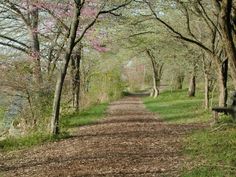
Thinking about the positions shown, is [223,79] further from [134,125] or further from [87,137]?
[87,137]

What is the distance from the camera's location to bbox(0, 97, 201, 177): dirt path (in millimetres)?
10250

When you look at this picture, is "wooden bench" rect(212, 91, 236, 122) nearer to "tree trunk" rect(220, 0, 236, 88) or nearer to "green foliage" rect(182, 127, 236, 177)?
"green foliage" rect(182, 127, 236, 177)

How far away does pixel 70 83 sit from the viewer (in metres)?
24.2

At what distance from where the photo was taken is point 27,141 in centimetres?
1540

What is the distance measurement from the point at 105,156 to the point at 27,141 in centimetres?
430

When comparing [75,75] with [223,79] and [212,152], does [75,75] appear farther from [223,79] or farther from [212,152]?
[212,152]

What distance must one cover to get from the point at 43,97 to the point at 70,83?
5.94 meters

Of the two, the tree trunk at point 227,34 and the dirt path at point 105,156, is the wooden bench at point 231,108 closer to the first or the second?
the dirt path at point 105,156

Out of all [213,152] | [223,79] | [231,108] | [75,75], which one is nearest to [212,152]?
[213,152]

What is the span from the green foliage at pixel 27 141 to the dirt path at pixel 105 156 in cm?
58

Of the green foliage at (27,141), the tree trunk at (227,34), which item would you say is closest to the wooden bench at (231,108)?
the tree trunk at (227,34)

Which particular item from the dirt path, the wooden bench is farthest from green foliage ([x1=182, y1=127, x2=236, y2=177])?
the wooden bench

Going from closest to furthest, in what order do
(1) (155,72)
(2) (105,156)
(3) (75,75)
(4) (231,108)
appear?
1. (2) (105,156)
2. (4) (231,108)
3. (3) (75,75)
4. (1) (155,72)

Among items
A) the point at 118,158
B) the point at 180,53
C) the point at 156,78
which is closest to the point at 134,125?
the point at 118,158
